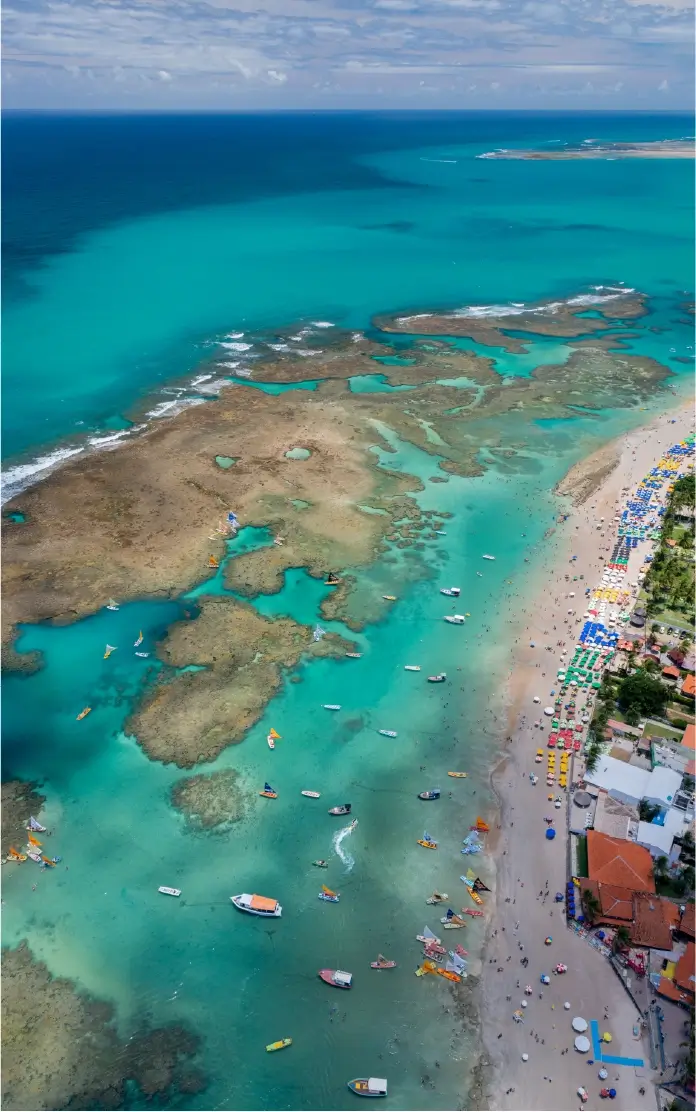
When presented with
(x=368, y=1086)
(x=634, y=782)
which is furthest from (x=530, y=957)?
(x=634, y=782)

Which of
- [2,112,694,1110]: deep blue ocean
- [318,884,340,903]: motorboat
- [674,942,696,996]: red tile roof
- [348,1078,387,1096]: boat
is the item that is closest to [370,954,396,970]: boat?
[2,112,694,1110]: deep blue ocean

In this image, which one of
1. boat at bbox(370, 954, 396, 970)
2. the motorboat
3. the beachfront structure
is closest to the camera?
boat at bbox(370, 954, 396, 970)

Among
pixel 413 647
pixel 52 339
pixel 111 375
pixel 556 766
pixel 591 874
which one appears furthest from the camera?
pixel 52 339

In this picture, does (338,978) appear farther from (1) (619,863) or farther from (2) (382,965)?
(1) (619,863)

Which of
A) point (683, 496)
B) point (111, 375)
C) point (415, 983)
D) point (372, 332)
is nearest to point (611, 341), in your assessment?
point (372, 332)

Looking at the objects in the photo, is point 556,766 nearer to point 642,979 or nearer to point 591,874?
point 591,874

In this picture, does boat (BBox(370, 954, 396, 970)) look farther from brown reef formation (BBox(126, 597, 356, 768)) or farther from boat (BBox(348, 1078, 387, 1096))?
brown reef formation (BBox(126, 597, 356, 768))
